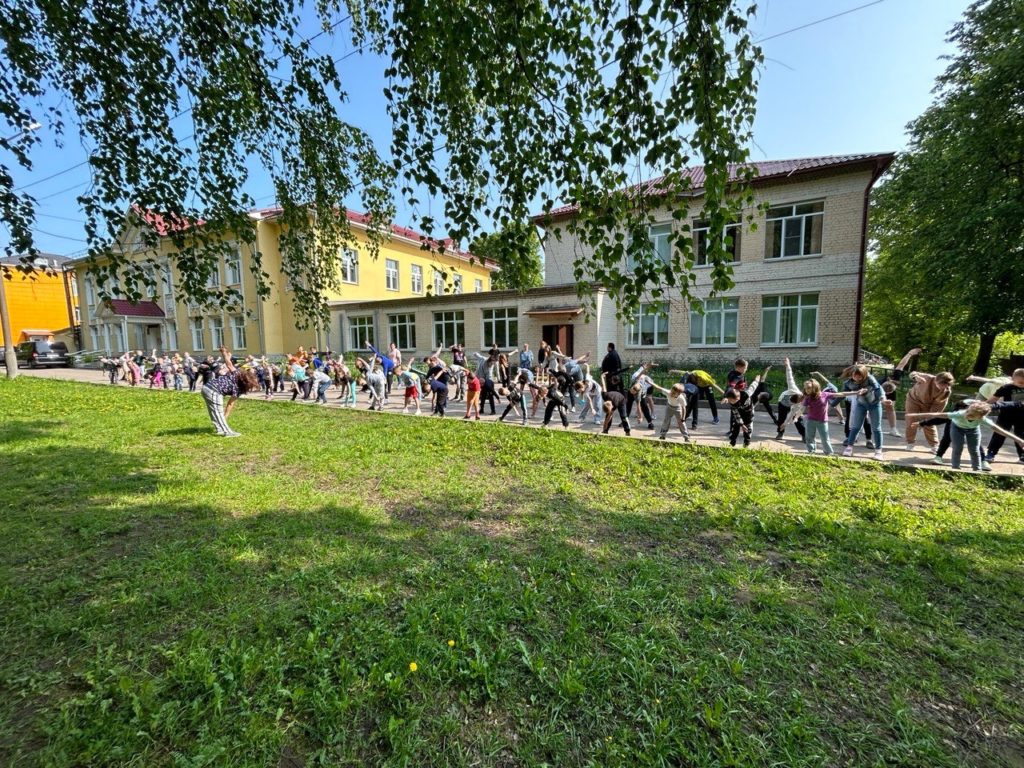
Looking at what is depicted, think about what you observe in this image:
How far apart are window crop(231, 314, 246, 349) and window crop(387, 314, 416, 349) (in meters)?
10.4

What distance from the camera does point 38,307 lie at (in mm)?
43750

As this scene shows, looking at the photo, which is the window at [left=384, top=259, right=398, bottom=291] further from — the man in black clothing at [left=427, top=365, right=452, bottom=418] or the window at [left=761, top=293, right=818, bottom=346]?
the window at [left=761, top=293, right=818, bottom=346]

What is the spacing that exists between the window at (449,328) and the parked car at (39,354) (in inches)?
1156

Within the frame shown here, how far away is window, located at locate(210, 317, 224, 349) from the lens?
98.9 ft

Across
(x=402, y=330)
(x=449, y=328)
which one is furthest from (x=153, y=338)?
(x=449, y=328)

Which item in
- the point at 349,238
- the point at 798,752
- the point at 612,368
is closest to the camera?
the point at 798,752

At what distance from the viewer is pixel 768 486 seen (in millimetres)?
5754

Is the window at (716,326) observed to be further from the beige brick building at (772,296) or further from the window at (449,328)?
the window at (449,328)

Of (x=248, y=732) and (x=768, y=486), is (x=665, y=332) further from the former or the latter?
(x=248, y=732)

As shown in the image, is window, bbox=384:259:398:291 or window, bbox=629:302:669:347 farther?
window, bbox=384:259:398:291

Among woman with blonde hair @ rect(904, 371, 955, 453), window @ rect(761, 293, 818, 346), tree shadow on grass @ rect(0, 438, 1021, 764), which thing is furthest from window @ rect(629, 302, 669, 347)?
tree shadow on grass @ rect(0, 438, 1021, 764)

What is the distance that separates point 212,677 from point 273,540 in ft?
6.17

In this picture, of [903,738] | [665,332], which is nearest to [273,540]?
[903,738]

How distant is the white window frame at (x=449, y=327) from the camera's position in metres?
23.6
